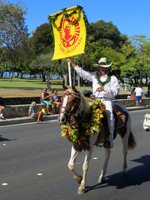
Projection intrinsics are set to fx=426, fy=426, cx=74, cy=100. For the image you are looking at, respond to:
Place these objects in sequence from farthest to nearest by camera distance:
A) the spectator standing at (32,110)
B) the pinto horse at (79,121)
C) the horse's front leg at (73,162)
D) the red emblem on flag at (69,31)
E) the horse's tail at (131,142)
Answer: the spectator standing at (32,110), the horse's tail at (131,142), the red emblem on flag at (69,31), the horse's front leg at (73,162), the pinto horse at (79,121)

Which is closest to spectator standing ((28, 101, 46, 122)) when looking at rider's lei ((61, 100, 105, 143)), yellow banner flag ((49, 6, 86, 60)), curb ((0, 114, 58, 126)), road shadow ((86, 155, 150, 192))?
curb ((0, 114, 58, 126))

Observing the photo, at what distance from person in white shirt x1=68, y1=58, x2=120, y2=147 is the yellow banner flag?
0.51 metres

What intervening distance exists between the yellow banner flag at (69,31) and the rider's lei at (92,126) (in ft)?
4.18

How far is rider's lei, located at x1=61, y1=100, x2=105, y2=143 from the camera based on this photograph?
7.21 m

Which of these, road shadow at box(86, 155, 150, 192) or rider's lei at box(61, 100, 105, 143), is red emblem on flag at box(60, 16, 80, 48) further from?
road shadow at box(86, 155, 150, 192)

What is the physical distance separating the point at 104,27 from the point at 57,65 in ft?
132

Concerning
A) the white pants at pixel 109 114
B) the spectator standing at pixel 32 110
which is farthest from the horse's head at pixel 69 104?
the spectator standing at pixel 32 110

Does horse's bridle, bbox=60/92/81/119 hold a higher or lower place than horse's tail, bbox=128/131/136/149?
higher

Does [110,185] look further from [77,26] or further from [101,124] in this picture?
[77,26]

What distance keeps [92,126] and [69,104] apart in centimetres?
71

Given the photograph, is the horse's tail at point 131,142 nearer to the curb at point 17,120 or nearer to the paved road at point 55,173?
the paved road at point 55,173

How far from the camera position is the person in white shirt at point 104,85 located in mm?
7801

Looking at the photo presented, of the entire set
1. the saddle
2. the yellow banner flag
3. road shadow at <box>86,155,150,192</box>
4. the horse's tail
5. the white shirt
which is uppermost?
the yellow banner flag

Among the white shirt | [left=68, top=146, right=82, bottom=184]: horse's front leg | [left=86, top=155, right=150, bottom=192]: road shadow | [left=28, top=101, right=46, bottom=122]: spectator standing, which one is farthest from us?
[left=28, top=101, right=46, bottom=122]: spectator standing
